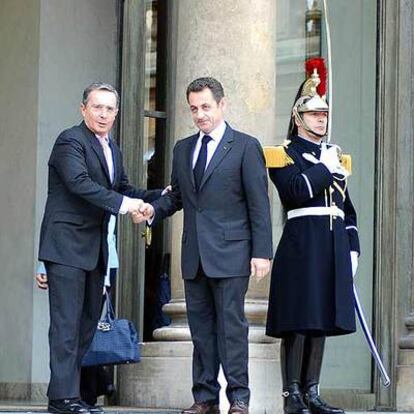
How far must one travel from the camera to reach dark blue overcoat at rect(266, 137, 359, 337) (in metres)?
9.61

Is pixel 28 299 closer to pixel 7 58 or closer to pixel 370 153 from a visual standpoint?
pixel 7 58

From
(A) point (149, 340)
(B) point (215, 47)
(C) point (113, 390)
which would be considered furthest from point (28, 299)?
(B) point (215, 47)

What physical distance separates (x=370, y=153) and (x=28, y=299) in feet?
9.15

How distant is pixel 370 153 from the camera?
12359mm

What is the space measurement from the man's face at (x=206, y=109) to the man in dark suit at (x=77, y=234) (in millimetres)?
484

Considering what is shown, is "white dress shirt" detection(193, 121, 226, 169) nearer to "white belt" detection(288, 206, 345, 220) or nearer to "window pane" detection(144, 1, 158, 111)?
"white belt" detection(288, 206, 345, 220)

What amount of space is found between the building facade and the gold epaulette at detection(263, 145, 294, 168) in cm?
177

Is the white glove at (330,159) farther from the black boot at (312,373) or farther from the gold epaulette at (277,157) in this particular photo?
the black boot at (312,373)

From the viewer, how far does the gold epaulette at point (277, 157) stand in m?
9.77

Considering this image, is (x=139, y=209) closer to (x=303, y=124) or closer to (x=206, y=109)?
(x=206, y=109)

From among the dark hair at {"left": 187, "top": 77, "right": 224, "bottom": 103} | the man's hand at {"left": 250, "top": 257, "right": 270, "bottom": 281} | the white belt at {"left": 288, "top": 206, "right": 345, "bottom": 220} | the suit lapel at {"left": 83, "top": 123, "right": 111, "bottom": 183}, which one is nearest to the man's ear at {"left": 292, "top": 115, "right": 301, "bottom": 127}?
the white belt at {"left": 288, "top": 206, "right": 345, "bottom": 220}

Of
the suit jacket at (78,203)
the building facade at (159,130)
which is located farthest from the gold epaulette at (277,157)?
the building facade at (159,130)

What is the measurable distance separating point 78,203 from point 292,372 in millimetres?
1605

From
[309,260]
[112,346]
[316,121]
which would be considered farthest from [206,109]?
[112,346]
